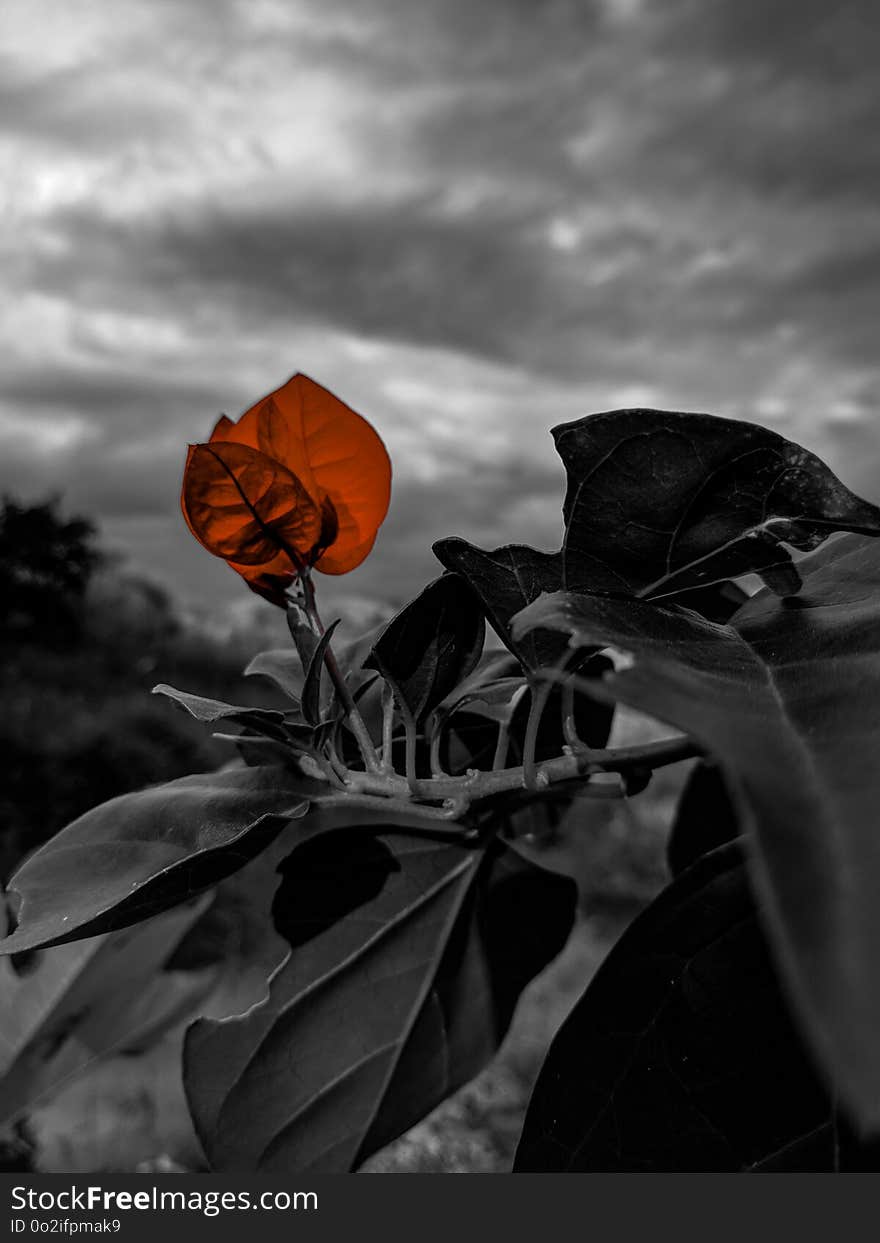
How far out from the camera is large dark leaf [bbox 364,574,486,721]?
0.35m

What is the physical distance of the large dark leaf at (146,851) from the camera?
332 mm

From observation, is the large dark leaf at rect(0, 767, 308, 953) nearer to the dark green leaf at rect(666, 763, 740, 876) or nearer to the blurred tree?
the dark green leaf at rect(666, 763, 740, 876)

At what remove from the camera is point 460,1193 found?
0.37m

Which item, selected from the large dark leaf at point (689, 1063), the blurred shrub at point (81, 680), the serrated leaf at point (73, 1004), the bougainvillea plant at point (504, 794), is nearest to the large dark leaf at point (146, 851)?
the bougainvillea plant at point (504, 794)

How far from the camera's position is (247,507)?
14.3 inches

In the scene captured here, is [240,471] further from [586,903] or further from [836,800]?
[586,903]

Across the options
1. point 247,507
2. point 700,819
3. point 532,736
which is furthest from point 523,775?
point 700,819

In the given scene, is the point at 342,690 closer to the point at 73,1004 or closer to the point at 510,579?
the point at 510,579

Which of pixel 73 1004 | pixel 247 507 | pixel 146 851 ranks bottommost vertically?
pixel 73 1004

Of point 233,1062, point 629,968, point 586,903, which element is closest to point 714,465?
point 629,968

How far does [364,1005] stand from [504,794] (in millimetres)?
141

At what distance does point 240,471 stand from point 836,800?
0.23 metres

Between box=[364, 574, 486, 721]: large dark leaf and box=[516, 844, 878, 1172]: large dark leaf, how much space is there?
0.32 feet

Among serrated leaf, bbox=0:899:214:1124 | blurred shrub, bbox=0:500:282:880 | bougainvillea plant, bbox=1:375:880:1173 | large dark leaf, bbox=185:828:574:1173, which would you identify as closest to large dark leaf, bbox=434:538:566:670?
bougainvillea plant, bbox=1:375:880:1173
